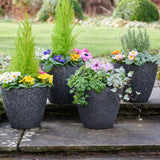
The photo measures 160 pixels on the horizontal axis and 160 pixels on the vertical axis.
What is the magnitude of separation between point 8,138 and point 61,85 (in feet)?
2.88

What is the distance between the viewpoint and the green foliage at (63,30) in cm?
328

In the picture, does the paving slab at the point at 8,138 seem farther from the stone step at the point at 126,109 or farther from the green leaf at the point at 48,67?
Answer: the green leaf at the point at 48,67

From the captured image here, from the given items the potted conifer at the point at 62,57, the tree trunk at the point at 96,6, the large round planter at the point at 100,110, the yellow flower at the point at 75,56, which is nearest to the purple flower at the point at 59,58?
the potted conifer at the point at 62,57

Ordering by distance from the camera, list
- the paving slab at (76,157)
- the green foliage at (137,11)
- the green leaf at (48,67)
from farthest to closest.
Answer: the green foliage at (137,11) → the green leaf at (48,67) → the paving slab at (76,157)

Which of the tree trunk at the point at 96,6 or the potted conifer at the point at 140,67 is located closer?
the potted conifer at the point at 140,67

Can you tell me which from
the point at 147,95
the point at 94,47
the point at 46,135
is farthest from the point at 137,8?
the point at 46,135

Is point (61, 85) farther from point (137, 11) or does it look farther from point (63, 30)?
point (137, 11)

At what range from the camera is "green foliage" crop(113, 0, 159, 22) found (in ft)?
48.6

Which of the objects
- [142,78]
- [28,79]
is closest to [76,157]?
[28,79]

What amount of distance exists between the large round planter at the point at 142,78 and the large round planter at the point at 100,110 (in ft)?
1.78

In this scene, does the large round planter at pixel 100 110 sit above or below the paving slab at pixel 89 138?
above

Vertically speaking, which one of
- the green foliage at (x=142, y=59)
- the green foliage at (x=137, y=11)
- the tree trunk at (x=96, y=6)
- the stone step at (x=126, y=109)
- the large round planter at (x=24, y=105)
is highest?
the tree trunk at (x=96, y=6)

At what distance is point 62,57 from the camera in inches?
130

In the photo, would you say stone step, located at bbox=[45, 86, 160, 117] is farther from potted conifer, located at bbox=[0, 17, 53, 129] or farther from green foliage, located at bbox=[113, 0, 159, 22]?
green foliage, located at bbox=[113, 0, 159, 22]
